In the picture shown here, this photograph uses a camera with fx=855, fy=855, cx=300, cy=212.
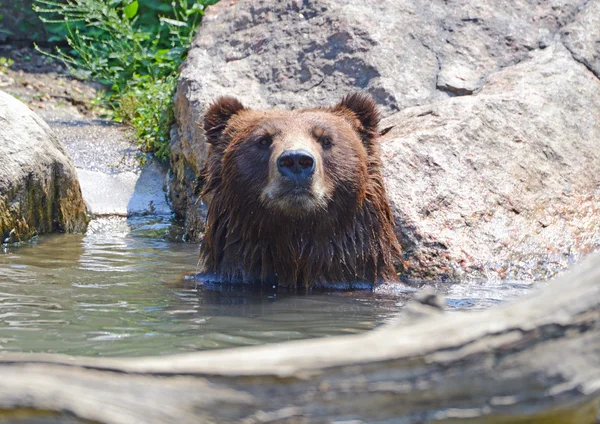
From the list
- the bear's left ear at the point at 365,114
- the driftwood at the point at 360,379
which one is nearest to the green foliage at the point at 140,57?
the bear's left ear at the point at 365,114

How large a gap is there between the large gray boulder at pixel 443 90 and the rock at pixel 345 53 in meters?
0.01

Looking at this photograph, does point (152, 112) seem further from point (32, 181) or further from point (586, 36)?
point (586, 36)

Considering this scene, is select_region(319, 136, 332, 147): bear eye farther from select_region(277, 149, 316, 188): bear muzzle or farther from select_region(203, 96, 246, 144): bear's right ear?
select_region(203, 96, 246, 144): bear's right ear

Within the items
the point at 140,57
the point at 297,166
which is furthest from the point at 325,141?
the point at 140,57

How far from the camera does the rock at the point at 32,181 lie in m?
8.08

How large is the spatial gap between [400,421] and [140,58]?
32.0 ft

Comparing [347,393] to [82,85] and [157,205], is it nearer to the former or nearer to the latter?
[157,205]

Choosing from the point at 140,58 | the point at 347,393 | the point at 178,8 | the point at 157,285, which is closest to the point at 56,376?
the point at 347,393

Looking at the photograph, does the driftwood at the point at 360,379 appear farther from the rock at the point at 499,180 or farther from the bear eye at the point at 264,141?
the rock at the point at 499,180

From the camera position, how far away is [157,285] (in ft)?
21.1

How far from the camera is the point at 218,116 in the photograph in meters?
6.76

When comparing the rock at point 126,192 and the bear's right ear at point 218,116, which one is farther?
the rock at point 126,192

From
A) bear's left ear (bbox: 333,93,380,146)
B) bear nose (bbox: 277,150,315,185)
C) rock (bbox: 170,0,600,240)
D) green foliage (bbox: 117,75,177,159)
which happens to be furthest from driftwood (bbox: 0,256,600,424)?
green foliage (bbox: 117,75,177,159)

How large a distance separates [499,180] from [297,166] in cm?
219
